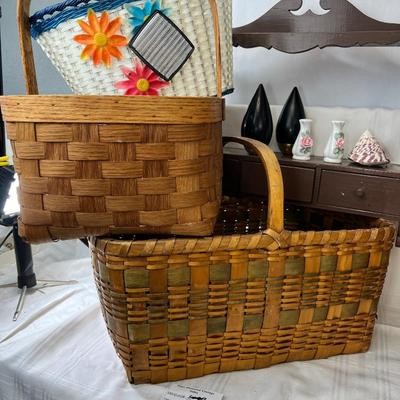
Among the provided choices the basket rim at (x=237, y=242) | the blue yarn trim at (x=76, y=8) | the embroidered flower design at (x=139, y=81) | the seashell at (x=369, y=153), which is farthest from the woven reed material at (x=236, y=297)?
Answer: the blue yarn trim at (x=76, y=8)

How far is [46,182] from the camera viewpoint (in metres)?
0.51

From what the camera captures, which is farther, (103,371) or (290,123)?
(290,123)

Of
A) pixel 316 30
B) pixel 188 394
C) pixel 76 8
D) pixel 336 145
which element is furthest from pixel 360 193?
pixel 76 8

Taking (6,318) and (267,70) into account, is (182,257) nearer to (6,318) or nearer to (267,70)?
(6,318)

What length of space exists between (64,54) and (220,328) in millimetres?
512

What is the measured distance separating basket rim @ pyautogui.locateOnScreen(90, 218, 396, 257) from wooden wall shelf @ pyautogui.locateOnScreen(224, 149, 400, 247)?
8cm

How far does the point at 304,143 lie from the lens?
795 millimetres

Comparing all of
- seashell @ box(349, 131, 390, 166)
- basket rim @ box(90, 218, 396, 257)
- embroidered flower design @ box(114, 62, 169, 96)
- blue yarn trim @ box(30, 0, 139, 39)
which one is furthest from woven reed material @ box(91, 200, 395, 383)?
blue yarn trim @ box(30, 0, 139, 39)

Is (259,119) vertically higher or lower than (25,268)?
higher

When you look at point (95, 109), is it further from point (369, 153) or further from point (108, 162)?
point (369, 153)

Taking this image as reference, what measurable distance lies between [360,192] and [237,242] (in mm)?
304

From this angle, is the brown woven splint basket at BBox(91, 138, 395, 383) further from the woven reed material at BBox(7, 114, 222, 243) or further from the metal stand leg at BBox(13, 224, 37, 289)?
the metal stand leg at BBox(13, 224, 37, 289)

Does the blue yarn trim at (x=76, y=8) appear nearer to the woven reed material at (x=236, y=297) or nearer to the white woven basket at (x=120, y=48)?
the white woven basket at (x=120, y=48)

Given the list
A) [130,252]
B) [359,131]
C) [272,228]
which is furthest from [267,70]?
[130,252]
